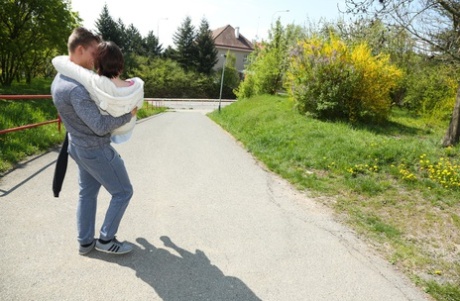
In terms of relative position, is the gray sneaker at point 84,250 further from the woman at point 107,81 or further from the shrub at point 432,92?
the shrub at point 432,92

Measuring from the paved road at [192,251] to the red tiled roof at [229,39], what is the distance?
60.7 m

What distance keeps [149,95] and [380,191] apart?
47456mm

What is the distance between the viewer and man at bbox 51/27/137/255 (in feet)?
7.71

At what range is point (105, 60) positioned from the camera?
240 cm

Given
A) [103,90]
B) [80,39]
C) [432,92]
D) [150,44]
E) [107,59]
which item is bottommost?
[103,90]

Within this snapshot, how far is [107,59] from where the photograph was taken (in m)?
2.40

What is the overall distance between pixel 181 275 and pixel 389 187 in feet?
13.4

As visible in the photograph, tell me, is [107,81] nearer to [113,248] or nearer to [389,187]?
[113,248]

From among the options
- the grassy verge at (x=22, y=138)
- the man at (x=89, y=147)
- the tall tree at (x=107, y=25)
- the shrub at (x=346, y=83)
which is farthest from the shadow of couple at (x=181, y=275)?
the tall tree at (x=107, y=25)

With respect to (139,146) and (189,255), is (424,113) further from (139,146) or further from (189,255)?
(189,255)

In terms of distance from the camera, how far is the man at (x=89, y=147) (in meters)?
2.35

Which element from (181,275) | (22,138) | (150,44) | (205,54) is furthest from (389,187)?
(150,44)

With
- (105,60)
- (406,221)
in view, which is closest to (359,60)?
(406,221)

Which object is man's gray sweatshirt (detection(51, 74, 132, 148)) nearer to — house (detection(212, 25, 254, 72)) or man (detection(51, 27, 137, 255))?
man (detection(51, 27, 137, 255))
